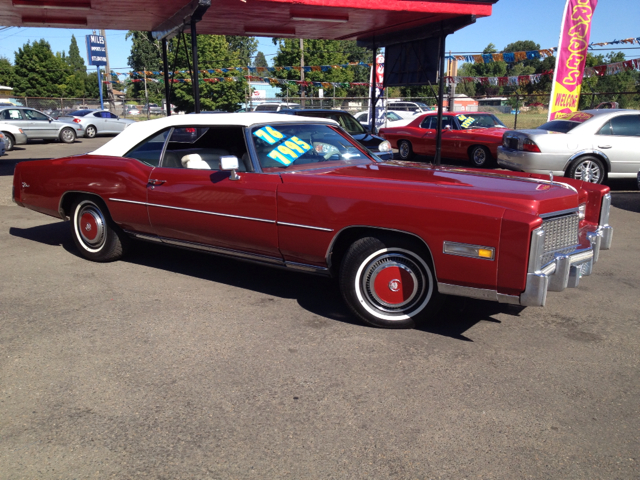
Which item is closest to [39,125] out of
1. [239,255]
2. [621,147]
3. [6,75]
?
[621,147]

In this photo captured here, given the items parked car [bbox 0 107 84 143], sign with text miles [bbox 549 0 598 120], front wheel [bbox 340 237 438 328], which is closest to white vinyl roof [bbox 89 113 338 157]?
front wheel [bbox 340 237 438 328]

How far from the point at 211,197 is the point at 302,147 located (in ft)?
2.89

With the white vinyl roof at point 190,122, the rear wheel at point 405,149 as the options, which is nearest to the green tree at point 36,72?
the rear wheel at point 405,149

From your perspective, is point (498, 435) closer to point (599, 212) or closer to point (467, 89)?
point (599, 212)

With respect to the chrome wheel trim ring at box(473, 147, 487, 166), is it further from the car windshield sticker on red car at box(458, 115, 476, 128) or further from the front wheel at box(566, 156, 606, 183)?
the front wheel at box(566, 156, 606, 183)

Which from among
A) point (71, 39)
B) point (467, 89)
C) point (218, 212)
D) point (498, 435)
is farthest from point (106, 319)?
point (71, 39)

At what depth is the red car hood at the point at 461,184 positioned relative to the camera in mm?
3572

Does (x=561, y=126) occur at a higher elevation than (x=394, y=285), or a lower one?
higher

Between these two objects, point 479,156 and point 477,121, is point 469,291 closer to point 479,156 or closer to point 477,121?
point 479,156

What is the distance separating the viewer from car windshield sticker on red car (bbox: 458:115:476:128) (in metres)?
14.1

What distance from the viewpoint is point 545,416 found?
2.92m

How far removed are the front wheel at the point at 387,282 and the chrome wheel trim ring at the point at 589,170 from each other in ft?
25.0

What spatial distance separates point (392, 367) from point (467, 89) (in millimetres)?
70887

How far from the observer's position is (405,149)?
15.6m
